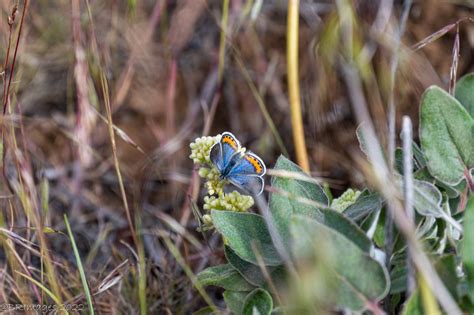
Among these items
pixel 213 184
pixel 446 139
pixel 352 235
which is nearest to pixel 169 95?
pixel 213 184

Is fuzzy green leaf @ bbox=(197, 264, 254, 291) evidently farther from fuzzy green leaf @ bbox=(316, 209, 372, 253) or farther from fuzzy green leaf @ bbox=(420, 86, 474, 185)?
fuzzy green leaf @ bbox=(420, 86, 474, 185)

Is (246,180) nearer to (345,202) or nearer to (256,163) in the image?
(256,163)

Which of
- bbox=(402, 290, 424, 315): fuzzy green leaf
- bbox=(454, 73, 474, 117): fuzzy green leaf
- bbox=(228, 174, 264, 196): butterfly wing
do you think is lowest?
bbox=(402, 290, 424, 315): fuzzy green leaf

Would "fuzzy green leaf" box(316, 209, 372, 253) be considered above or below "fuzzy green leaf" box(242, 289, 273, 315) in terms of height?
above

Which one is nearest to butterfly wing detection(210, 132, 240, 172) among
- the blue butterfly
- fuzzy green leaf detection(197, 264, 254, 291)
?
the blue butterfly

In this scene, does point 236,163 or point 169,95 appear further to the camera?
point 169,95

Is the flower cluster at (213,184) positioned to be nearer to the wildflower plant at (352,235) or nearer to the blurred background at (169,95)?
the wildflower plant at (352,235)

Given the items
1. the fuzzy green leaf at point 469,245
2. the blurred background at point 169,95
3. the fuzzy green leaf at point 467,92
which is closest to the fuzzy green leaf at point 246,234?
the fuzzy green leaf at point 469,245
